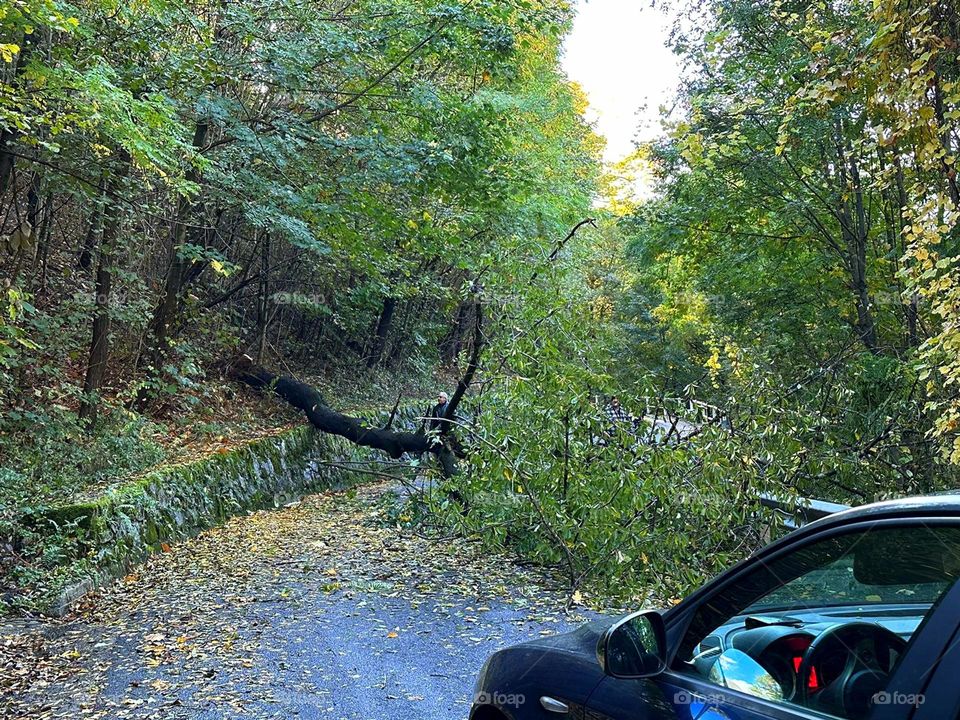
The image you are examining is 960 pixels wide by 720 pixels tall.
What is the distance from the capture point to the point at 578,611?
7602 millimetres

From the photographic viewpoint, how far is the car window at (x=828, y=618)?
1911mm

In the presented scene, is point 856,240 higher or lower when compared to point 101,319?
higher

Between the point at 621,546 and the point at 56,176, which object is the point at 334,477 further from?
the point at 621,546

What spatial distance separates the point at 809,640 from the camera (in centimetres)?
229

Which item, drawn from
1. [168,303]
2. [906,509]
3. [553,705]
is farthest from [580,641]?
[168,303]

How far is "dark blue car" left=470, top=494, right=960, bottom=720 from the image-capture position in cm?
179

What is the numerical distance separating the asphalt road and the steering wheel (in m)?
3.64

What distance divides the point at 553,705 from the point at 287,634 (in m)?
5.15

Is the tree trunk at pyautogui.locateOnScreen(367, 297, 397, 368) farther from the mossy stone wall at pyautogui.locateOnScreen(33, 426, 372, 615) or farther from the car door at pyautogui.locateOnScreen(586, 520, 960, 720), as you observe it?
the car door at pyautogui.locateOnScreen(586, 520, 960, 720)

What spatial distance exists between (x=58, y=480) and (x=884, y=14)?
10.1 metres

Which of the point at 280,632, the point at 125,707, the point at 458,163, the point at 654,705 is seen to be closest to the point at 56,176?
the point at 458,163

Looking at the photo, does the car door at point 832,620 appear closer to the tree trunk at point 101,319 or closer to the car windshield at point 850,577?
the car windshield at point 850,577

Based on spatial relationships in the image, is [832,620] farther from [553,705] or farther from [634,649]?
[553,705]

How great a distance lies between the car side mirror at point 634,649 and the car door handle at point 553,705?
0.32m
